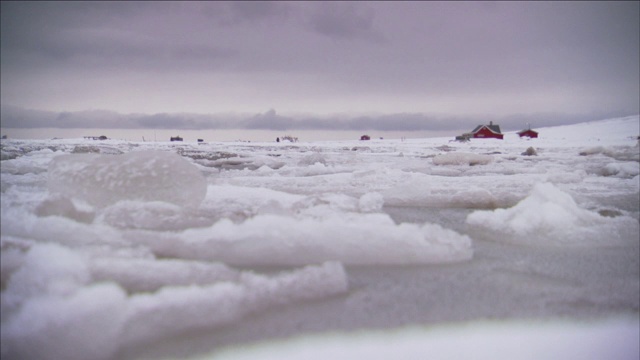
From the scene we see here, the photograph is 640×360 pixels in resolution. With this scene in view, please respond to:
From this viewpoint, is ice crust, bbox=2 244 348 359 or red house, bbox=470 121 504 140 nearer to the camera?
ice crust, bbox=2 244 348 359

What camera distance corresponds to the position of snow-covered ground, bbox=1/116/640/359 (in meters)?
0.82

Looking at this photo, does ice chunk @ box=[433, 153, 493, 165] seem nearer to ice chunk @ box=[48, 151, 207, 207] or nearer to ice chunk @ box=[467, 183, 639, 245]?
ice chunk @ box=[467, 183, 639, 245]

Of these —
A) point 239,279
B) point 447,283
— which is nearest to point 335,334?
point 239,279

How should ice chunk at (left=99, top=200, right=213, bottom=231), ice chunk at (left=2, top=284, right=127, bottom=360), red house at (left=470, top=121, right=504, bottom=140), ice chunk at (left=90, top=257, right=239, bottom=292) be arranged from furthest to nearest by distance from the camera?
red house at (left=470, top=121, right=504, bottom=140) → ice chunk at (left=99, top=200, right=213, bottom=231) → ice chunk at (left=90, top=257, right=239, bottom=292) → ice chunk at (left=2, top=284, right=127, bottom=360)

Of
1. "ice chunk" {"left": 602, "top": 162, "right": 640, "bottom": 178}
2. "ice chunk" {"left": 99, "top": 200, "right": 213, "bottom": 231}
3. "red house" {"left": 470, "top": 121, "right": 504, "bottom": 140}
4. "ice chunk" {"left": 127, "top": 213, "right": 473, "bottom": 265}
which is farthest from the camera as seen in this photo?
"red house" {"left": 470, "top": 121, "right": 504, "bottom": 140}

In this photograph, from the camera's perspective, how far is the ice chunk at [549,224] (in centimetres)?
153

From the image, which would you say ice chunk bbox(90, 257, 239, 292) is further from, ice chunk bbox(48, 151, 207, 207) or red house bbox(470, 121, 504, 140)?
red house bbox(470, 121, 504, 140)

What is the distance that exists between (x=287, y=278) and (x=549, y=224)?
1.14 m

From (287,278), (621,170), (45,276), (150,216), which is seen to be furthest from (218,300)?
(621,170)

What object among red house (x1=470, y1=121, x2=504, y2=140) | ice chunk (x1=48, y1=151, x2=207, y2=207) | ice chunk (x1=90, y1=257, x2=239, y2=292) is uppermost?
red house (x1=470, y1=121, x2=504, y2=140)

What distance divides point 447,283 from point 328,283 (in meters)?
0.33

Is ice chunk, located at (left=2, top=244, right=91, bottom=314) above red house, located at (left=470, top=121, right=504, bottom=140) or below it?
below

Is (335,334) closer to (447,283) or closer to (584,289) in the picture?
(447,283)

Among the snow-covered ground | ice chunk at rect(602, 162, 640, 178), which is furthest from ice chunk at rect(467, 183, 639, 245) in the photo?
ice chunk at rect(602, 162, 640, 178)
